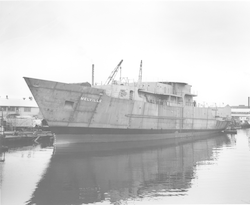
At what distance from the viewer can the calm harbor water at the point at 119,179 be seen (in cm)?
1048

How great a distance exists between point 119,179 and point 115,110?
1322 centimetres

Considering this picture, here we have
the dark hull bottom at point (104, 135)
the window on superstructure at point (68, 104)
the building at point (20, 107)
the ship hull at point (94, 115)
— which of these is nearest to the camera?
the ship hull at point (94, 115)

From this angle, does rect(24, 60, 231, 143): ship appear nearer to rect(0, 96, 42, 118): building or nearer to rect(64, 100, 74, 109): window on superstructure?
rect(64, 100, 74, 109): window on superstructure

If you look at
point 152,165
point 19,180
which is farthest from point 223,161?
point 19,180

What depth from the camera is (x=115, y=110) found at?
2628 centimetres

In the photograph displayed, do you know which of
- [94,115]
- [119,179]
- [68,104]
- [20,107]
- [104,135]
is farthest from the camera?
[20,107]

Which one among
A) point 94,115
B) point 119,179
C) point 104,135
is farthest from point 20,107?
point 119,179

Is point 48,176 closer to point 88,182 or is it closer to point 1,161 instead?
point 88,182

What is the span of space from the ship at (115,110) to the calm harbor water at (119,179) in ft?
13.9

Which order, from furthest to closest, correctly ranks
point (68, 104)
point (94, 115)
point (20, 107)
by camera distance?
point (20, 107), point (94, 115), point (68, 104)

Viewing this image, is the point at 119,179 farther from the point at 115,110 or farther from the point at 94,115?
the point at 115,110

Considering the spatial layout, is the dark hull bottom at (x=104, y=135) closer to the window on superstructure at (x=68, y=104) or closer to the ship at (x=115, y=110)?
the ship at (x=115, y=110)

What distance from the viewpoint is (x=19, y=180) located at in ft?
41.8

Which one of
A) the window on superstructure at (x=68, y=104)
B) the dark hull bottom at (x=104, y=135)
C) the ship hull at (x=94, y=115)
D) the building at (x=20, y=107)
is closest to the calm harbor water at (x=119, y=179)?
the dark hull bottom at (x=104, y=135)
